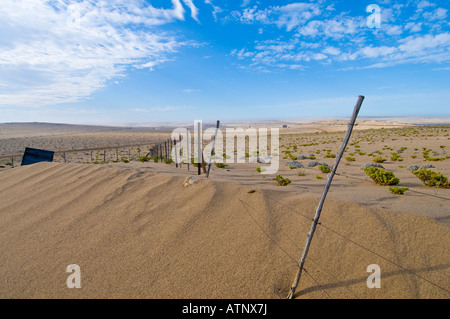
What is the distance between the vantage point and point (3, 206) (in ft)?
15.1

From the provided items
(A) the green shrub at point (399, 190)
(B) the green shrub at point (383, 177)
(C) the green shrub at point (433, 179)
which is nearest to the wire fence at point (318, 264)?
(A) the green shrub at point (399, 190)

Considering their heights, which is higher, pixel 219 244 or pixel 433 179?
pixel 433 179

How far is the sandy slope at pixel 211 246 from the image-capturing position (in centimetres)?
255

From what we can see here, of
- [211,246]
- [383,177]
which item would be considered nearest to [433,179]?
[383,177]

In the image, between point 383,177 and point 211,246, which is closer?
point 211,246

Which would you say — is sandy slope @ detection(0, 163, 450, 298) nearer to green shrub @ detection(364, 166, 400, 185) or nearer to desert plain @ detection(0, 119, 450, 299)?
desert plain @ detection(0, 119, 450, 299)

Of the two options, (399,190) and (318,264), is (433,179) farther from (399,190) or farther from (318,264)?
(318,264)

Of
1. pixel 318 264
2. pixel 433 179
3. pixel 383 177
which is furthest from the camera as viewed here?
pixel 383 177

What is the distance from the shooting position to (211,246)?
3139 millimetres

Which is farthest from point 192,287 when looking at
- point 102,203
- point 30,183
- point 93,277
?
point 30,183

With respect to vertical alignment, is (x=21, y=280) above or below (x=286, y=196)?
below

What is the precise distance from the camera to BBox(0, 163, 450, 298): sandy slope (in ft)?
8.38

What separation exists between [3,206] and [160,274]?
3946mm
